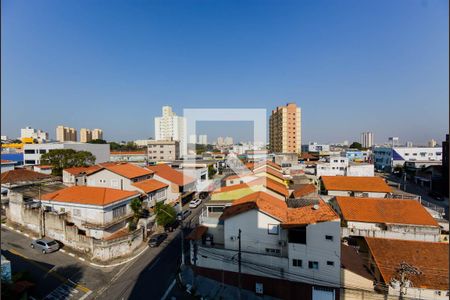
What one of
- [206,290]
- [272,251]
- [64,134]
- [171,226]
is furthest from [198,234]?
[64,134]

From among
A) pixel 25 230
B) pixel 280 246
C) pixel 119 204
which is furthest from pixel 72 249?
pixel 280 246

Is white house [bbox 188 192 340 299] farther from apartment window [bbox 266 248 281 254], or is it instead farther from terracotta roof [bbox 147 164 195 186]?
terracotta roof [bbox 147 164 195 186]

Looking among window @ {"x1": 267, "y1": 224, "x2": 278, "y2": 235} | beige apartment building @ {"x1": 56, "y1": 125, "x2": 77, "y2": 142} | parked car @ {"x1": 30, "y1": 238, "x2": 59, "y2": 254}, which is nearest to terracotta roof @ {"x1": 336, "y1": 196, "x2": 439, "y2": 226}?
window @ {"x1": 267, "y1": 224, "x2": 278, "y2": 235}

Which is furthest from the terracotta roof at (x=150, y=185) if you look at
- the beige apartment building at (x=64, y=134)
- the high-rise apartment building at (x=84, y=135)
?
the high-rise apartment building at (x=84, y=135)

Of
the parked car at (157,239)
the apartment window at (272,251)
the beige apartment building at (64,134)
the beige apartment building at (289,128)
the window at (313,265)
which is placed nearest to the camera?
the window at (313,265)

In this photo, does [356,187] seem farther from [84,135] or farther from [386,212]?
[84,135]

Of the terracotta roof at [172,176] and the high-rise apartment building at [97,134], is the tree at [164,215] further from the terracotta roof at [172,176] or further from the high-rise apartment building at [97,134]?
the high-rise apartment building at [97,134]
